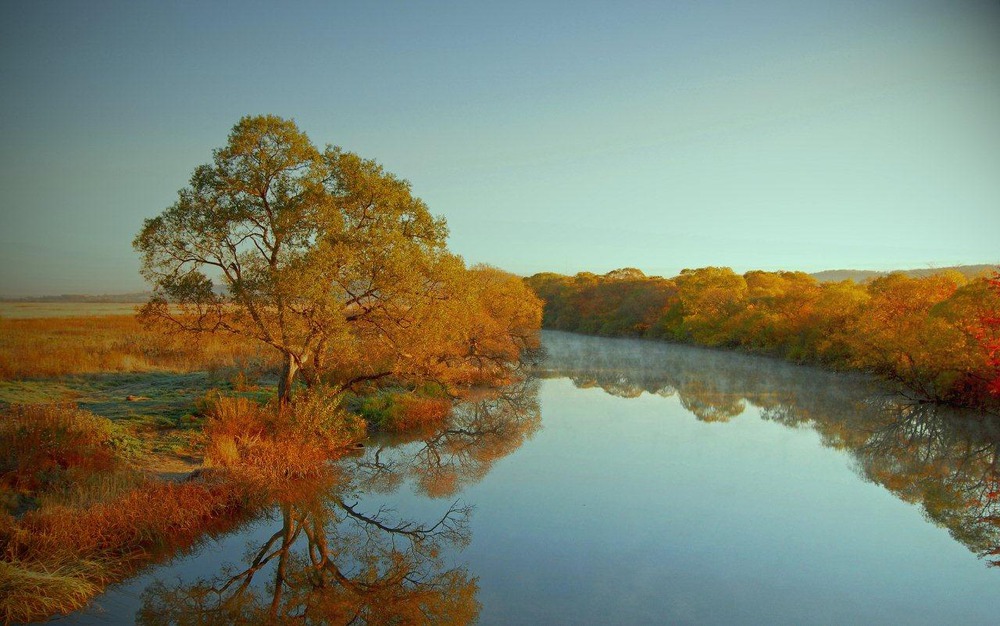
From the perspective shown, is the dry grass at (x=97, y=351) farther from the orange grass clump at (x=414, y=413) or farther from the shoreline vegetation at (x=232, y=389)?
the orange grass clump at (x=414, y=413)

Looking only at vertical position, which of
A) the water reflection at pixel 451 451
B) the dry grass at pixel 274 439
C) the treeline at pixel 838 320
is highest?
the treeline at pixel 838 320

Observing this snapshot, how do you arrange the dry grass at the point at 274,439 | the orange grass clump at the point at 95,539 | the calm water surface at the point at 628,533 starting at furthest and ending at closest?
the dry grass at the point at 274,439 < the calm water surface at the point at 628,533 < the orange grass clump at the point at 95,539

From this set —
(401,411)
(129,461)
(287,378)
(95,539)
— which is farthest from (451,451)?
(95,539)

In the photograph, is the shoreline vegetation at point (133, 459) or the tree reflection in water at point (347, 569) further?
the shoreline vegetation at point (133, 459)

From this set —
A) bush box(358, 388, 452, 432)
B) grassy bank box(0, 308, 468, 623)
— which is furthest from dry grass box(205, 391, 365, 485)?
bush box(358, 388, 452, 432)

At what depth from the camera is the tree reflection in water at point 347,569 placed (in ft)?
24.3

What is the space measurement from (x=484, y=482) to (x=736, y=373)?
25004 mm

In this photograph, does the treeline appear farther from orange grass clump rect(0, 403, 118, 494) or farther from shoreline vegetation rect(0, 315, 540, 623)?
orange grass clump rect(0, 403, 118, 494)

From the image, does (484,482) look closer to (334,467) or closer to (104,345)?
(334,467)

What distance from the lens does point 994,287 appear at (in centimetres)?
1869

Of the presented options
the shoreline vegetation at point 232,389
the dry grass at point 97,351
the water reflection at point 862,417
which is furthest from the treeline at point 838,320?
the dry grass at point 97,351

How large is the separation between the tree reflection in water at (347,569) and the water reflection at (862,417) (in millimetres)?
9241

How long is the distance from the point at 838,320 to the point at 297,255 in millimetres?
31648

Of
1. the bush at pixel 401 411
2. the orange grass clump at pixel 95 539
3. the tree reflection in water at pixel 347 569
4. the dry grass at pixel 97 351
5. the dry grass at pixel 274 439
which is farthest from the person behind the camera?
the dry grass at pixel 97 351
